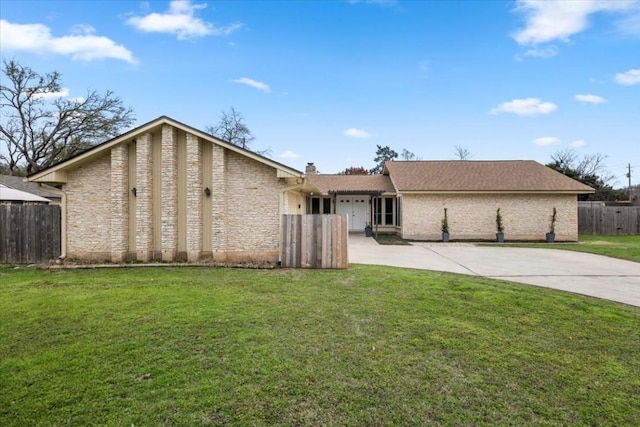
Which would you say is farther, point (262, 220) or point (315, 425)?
point (262, 220)

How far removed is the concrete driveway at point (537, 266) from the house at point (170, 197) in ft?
11.7

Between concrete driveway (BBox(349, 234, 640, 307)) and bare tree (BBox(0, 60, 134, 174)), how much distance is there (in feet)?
92.5

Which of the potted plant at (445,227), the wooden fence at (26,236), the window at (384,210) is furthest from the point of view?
the window at (384,210)

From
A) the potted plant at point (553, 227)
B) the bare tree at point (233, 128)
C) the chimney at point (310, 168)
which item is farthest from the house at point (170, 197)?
the bare tree at point (233, 128)

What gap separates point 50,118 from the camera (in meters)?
29.3

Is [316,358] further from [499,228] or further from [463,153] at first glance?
[463,153]

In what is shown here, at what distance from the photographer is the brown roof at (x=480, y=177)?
1859cm

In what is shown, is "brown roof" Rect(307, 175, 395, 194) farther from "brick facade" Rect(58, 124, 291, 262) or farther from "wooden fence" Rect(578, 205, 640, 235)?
"wooden fence" Rect(578, 205, 640, 235)

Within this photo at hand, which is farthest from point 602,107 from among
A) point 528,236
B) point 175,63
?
point 175,63

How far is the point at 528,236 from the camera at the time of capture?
61.1 ft

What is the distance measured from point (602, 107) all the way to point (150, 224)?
2499cm

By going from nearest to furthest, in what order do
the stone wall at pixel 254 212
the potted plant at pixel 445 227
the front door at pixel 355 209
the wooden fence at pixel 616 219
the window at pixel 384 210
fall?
1. the stone wall at pixel 254 212
2. the potted plant at pixel 445 227
3. the wooden fence at pixel 616 219
4. the window at pixel 384 210
5. the front door at pixel 355 209

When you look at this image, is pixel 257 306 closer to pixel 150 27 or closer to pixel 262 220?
pixel 262 220

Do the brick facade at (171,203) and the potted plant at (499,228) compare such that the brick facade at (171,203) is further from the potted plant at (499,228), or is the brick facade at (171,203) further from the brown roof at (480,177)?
the potted plant at (499,228)
